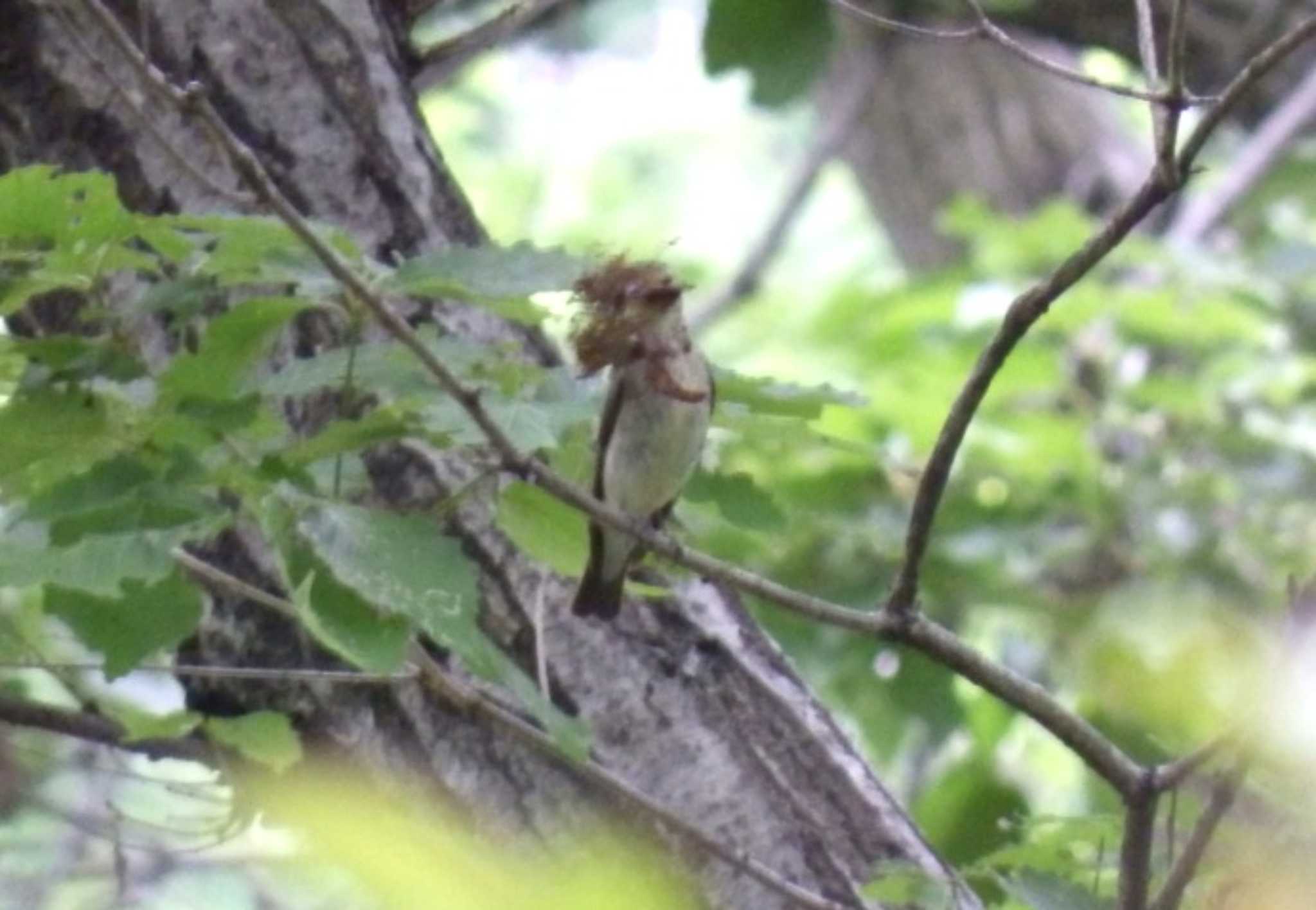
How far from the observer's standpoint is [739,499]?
2191mm

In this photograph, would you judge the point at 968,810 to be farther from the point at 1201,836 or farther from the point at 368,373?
the point at 368,373

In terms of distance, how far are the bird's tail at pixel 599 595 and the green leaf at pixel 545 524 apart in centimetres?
19

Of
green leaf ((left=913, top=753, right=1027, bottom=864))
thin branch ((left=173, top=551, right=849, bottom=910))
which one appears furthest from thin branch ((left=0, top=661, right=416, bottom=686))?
green leaf ((left=913, top=753, right=1027, bottom=864))

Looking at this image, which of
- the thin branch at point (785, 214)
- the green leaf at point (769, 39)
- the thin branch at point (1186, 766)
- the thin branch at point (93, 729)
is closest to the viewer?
the thin branch at point (1186, 766)

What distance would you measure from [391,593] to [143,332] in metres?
0.85

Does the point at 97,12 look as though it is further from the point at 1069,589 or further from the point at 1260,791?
the point at 1069,589

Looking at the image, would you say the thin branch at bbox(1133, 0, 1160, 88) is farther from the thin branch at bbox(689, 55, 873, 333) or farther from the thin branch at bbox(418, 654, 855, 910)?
the thin branch at bbox(689, 55, 873, 333)

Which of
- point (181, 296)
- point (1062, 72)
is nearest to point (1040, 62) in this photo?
point (1062, 72)

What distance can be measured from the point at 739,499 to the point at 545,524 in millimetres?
318

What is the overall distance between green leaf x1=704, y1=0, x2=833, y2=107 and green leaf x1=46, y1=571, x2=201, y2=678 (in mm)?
1361

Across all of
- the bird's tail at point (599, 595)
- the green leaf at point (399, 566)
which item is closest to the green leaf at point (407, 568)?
the green leaf at point (399, 566)

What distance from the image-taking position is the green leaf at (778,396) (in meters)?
1.99

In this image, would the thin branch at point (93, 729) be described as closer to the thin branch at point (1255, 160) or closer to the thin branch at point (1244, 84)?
the thin branch at point (1244, 84)

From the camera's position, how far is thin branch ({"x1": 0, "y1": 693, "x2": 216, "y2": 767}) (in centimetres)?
229
